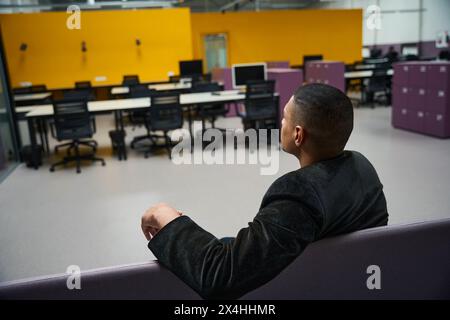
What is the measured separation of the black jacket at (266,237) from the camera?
1018 mm

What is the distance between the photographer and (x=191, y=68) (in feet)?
37.4

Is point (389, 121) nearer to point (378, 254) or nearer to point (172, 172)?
point (172, 172)

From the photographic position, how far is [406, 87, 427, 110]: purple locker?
6512 millimetres

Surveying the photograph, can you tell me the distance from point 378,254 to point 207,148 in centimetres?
558

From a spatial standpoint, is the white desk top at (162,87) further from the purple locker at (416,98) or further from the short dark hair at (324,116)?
the short dark hair at (324,116)

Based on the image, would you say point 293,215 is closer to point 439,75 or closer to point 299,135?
point 299,135

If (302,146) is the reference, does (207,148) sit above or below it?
below

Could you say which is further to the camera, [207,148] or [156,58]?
[156,58]

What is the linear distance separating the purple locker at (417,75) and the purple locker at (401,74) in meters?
0.09

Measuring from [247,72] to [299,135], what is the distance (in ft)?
21.3

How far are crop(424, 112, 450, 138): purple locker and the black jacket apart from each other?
5.87 metres

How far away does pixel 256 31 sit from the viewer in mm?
13547

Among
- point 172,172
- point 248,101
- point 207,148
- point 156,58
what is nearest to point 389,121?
point 248,101

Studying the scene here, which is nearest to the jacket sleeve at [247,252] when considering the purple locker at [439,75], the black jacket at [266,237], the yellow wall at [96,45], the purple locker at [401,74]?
the black jacket at [266,237]
